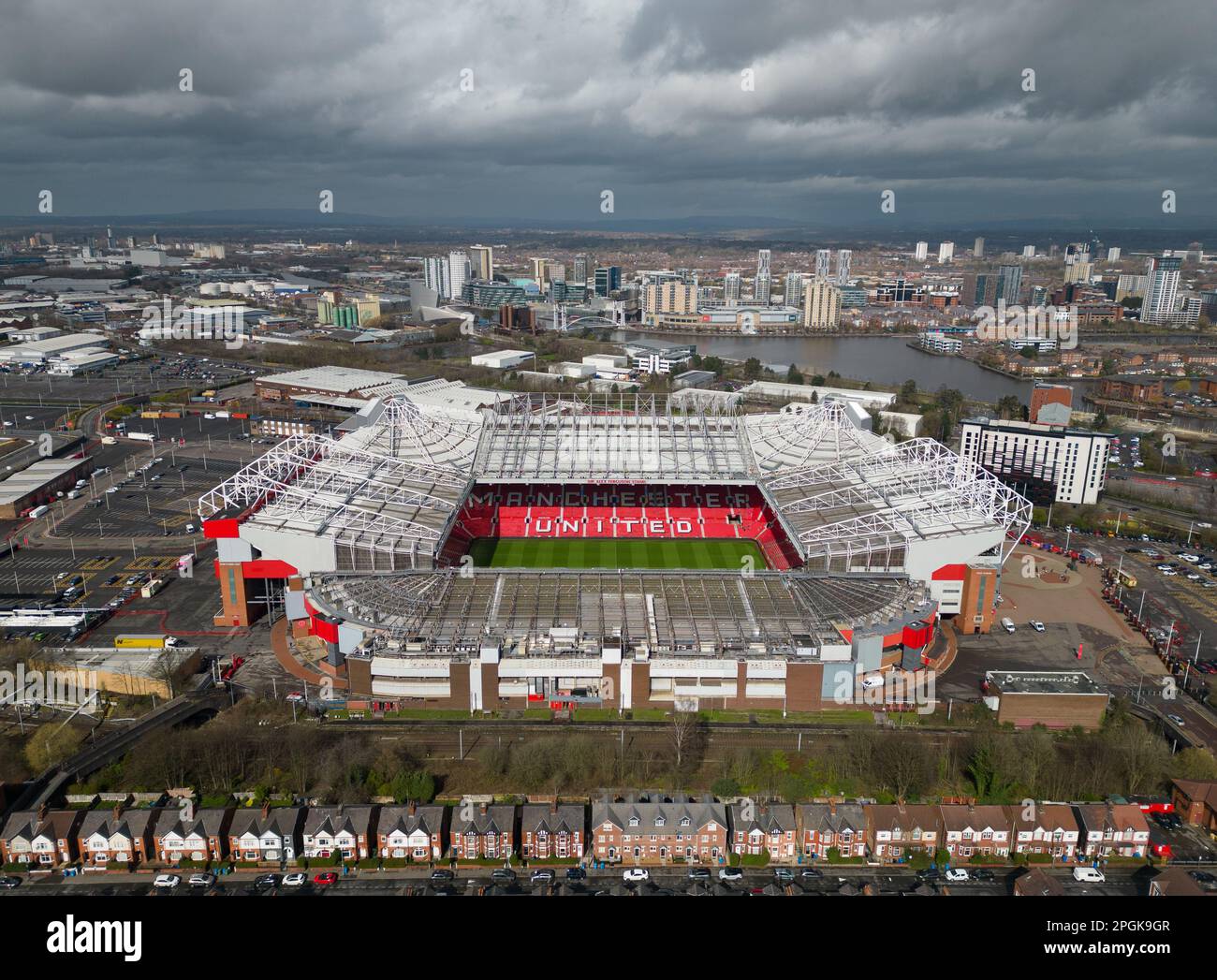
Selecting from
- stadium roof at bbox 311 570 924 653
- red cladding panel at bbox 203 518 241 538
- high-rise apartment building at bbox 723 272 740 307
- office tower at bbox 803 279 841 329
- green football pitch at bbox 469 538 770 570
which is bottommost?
green football pitch at bbox 469 538 770 570

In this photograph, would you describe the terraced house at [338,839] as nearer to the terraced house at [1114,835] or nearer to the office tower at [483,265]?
the terraced house at [1114,835]

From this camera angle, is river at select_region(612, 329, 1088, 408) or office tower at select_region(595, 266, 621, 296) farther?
office tower at select_region(595, 266, 621, 296)

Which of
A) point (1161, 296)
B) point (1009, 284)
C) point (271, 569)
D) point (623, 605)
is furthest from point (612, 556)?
point (1009, 284)

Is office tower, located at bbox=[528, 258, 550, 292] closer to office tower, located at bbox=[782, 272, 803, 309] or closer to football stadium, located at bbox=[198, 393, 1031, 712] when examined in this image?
office tower, located at bbox=[782, 272, 803, 309]

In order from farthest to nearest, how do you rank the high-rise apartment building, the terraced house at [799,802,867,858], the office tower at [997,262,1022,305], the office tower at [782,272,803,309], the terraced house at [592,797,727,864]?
the high-rise apartment building
the office tower at [997,262,1022,305]
the office tower at [782,272,803,309]
the terraced house at [799,802,867,858]
the terraced house at [592,797,727,864]

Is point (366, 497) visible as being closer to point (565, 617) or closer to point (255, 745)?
point (565, 617)

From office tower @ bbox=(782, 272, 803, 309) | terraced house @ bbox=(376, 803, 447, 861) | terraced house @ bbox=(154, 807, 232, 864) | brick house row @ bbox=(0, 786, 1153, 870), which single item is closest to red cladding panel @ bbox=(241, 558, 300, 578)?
brick house row @ bbox=(0, 786, 1153, 870)

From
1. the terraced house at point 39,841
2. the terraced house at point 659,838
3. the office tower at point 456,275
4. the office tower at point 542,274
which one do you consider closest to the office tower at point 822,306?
the office tower at point 542,274
